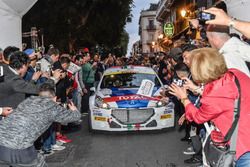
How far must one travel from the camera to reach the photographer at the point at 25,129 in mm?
4828

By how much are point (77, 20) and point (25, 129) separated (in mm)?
23657

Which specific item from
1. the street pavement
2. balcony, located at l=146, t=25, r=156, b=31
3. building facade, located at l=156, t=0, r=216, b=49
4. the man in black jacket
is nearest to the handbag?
the man in black jacket

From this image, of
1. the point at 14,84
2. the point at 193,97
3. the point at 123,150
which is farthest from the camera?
the point at 123,150

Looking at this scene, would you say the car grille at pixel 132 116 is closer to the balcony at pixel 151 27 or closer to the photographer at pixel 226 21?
the photographer at pixel 226 21

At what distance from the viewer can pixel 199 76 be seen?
3760 millimetres

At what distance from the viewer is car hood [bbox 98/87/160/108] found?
10062 mm

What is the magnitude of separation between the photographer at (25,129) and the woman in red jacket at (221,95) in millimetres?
1905

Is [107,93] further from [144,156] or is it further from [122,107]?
[144,156]

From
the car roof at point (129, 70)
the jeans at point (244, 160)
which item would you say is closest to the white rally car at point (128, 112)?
the car roof at point (129, 70)

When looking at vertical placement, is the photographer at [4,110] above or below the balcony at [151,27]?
below

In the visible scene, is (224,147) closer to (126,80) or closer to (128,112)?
(128,112)


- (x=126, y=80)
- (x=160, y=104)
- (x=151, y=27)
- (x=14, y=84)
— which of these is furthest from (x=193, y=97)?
(x=151, y=27)

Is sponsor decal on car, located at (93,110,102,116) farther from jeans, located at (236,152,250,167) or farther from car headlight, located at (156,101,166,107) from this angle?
jeans, located at (236,152,250,167)

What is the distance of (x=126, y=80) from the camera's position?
37.4 ft
